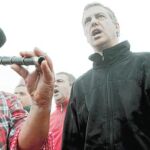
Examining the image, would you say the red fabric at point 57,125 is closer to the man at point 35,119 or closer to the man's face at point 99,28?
the man's face at point 99,28

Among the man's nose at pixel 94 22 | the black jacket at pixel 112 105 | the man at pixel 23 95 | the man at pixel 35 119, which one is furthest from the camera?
the man at pixel 23 95

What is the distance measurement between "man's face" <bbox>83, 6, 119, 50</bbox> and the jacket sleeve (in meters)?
0.49

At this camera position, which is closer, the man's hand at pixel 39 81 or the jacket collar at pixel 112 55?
the man's hand at pixel 39 81

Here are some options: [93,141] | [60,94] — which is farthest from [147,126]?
[60,94]

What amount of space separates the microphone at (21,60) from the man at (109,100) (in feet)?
3.60

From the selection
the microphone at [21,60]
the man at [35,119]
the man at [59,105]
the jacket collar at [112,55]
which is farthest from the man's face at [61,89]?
the microphone at [21,60]

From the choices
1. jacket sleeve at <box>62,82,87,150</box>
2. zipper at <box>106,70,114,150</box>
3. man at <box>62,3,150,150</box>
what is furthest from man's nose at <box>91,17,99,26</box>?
zipper at <box>106,70,114,150</box>

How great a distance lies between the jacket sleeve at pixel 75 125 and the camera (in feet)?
8.76

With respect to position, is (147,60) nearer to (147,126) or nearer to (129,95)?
(129,95)

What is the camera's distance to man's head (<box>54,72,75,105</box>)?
15.9 ft

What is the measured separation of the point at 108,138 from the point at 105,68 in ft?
2.12

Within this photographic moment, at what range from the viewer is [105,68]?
8.97 feet

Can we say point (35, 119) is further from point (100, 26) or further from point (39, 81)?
point (100, 26)

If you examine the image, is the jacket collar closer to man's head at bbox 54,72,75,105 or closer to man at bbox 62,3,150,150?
man at bbox 62,3,150,150
